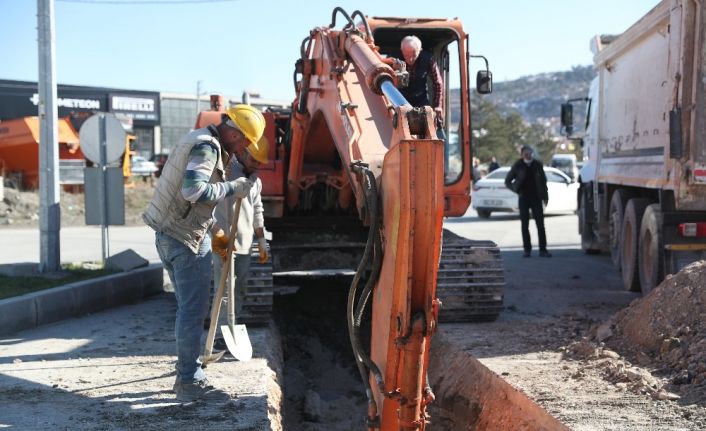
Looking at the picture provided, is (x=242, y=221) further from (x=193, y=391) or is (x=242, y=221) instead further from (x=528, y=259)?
(x=528, y=259)

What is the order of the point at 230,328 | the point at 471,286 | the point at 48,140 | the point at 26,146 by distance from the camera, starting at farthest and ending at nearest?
the point at 26,146, the point at 48,140, the point at 471,286, the point at 230,328

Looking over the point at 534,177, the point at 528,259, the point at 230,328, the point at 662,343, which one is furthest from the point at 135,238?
the point at 662,343

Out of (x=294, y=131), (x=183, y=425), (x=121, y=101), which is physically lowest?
(x=183, y=425)

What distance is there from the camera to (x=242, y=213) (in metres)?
7.44

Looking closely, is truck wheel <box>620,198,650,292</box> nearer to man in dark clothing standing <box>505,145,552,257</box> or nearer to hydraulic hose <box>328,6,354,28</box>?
man in dark clothing standing <box>505,145,552,257</box>

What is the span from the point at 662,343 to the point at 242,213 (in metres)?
3.58

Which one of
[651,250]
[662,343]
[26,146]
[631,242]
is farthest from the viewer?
[26,146]

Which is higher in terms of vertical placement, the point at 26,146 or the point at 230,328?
the point at 26,146

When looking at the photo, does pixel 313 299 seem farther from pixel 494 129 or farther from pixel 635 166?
pixel 494 129

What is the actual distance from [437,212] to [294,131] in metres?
4.38

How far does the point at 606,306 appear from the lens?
31.9 feet

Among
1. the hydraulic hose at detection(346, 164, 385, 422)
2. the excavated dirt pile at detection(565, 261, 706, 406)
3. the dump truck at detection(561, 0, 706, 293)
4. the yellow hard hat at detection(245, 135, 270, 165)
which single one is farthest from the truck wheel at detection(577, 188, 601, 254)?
the hydraulic hose at detection(346, 164, 385, 422)

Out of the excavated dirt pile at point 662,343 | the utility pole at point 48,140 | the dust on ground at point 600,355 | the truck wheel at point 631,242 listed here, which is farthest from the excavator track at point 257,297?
the truck wheel at point 631,242

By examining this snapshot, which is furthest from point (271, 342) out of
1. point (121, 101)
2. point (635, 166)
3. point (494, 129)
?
point (494, 129)
